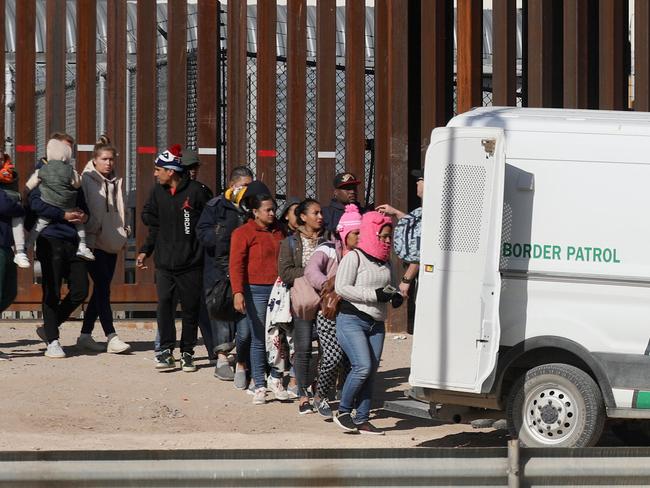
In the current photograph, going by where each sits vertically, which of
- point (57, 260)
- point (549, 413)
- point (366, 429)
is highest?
point (57, 260)

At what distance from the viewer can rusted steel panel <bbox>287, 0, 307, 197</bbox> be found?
14.1 meters

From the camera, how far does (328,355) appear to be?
9945mm

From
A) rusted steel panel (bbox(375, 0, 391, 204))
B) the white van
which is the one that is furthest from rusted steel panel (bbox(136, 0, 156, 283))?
the white van

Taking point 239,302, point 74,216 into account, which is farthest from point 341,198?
point 74,216

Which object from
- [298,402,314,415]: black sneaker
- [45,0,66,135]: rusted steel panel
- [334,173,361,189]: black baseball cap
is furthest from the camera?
[45,0,66,135]: rusted steel panel

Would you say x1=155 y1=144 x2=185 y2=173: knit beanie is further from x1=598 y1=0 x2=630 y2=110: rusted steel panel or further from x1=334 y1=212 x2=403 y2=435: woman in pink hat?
x1=598 y1=0 x2=630 y2=110: rusted steel panel

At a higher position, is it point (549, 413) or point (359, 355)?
point (359, 355)

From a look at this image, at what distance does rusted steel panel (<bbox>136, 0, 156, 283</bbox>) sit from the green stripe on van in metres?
6.67

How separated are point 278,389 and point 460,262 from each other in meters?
2.43

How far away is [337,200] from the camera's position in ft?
38.8

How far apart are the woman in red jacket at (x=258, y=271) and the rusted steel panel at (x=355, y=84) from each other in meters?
3.64

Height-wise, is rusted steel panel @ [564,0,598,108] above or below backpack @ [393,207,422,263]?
above

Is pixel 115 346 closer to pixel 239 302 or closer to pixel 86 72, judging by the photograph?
pixel 239 302

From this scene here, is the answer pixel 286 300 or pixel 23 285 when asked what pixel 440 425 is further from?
pixel 23 285
